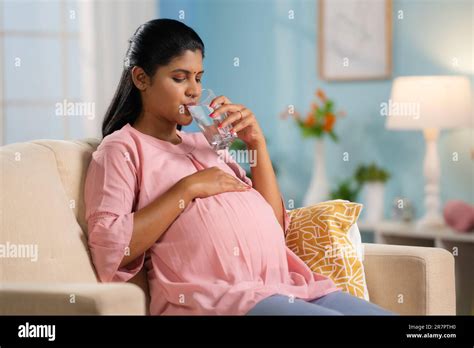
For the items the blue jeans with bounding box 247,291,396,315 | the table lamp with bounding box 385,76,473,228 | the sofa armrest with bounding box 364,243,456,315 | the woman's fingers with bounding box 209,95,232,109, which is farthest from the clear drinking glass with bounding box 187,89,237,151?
the table lamp with bounding box 385,76,473,228

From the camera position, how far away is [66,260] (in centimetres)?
187

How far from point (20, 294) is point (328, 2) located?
331cm

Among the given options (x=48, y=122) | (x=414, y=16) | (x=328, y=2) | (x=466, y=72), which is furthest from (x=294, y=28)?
(x=48, y=122)

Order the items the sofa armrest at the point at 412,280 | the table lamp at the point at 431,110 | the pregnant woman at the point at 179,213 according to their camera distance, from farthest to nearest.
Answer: the table lamp at the point at 431,110 → the sofa armrest at the point at 412,280 → the pregnant woman at the point at 179,213

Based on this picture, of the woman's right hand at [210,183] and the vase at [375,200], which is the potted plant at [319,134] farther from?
the woman's right hand at [210,183]

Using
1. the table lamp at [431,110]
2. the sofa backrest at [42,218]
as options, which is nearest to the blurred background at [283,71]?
the table lamp at [431,110]

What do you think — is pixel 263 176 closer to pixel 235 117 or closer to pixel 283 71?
pixel 235 117

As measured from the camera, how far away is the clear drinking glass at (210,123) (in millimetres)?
1998

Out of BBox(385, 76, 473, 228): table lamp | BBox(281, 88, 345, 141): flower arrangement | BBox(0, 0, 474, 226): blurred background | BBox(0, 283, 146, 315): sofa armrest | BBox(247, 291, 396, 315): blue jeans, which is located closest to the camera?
BBox(0, 283, 146, 315): sofa armrest

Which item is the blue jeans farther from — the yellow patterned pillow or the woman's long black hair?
the woman's long black hair

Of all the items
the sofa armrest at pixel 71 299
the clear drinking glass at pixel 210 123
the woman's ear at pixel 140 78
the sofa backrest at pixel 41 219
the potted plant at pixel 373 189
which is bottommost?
the potted plant at pixel 373 189

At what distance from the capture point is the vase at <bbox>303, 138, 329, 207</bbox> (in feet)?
14.8

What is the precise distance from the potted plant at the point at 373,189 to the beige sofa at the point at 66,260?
2.03 m

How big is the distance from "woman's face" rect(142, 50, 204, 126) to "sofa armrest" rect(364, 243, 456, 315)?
66cm
